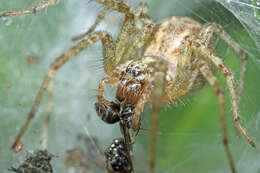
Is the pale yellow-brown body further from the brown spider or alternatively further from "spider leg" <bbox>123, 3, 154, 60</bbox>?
"spider leg" <bbox>123, 3, 154, 60</bbox>

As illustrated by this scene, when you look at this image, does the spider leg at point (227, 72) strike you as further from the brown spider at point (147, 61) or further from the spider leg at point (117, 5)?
the spider leg at point (117, 5)

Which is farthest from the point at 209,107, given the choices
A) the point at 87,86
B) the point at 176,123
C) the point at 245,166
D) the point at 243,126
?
the point at 87,86

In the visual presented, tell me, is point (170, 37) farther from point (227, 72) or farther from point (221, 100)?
point (221, 100)

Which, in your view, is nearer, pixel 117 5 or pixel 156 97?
pixel 156 97

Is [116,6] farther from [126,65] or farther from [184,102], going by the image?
[184,102]

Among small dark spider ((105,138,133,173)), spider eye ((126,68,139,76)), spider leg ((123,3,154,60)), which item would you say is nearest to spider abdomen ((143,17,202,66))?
spider leg ((123,3,154,60))

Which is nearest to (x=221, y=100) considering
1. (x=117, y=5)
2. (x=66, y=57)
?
(x=66, y=57)
